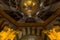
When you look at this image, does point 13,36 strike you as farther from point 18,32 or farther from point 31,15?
point 31,15

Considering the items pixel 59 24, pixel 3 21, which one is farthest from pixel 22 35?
pixel 59 24

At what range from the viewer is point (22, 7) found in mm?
2355

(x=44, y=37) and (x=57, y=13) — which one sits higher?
(x=57, y=13)

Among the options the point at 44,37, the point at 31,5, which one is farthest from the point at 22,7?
the point at 44,37

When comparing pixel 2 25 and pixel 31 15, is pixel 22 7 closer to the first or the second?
pixel 31 15

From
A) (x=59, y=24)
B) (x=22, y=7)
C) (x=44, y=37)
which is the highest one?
(x=22, y=7)

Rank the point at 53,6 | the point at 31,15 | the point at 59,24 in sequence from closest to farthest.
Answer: the point at 31,15, the point at 59,24, the point at 53,6

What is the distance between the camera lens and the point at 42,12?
2744 mm

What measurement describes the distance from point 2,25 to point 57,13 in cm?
82

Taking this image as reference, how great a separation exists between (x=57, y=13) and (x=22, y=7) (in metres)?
0.48

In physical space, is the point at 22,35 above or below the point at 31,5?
below

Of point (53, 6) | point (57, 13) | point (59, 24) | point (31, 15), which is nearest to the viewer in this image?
point (57, 13)

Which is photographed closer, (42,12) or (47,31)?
(47,31)

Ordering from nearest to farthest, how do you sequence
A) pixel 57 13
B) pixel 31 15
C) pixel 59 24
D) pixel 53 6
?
pixel 57 13 → pixel 31 15 → pixel 59 24 → pixel 53 6
